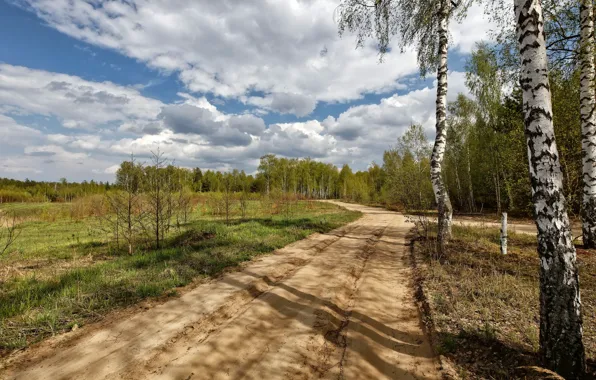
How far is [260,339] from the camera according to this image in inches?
159

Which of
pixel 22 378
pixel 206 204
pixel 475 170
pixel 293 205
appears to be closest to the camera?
pixel 22 378

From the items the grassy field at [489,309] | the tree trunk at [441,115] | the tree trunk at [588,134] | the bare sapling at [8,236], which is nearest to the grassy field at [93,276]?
the bare sapling at [8,236]

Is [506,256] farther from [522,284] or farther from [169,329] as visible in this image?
[169,329]

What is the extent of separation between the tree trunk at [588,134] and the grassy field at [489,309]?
40.8 inches

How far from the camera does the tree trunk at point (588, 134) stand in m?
8.20

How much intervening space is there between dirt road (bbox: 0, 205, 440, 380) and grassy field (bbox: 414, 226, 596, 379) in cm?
40

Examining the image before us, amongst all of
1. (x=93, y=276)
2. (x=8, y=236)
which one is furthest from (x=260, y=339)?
(x=8, y=236)

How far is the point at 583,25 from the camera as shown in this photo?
8195 millimetres

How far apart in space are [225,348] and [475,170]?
106 ft

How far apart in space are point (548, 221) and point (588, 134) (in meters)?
Result: 8.42

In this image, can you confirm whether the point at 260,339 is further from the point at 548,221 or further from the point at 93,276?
the point at 93,276

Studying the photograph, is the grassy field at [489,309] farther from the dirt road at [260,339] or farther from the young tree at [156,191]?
the young tree at [156,191]

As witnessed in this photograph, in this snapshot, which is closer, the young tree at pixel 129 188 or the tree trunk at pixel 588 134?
the tree trunk at pixel 588 134

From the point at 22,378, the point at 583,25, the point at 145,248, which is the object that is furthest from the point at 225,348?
the point at 583,25
